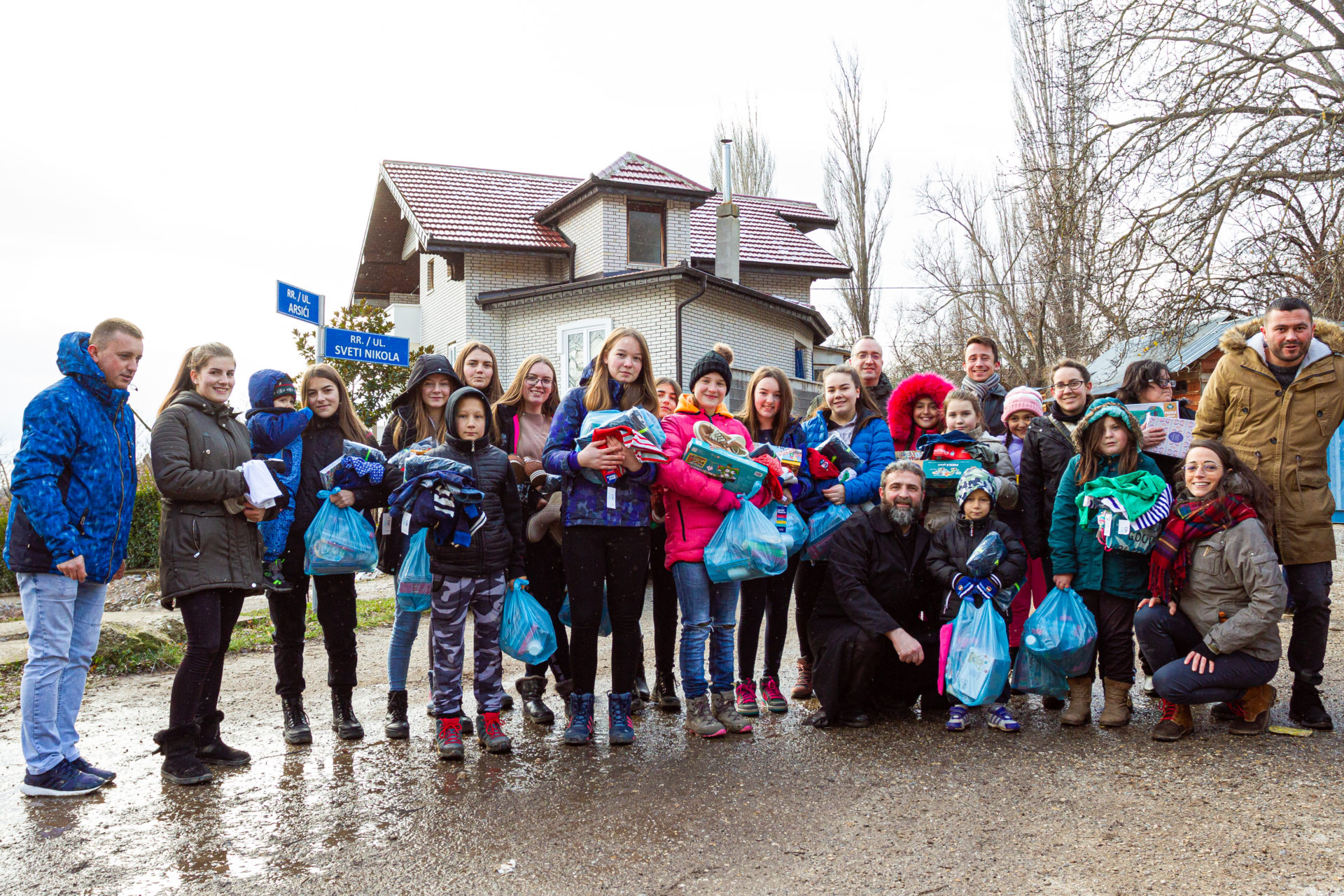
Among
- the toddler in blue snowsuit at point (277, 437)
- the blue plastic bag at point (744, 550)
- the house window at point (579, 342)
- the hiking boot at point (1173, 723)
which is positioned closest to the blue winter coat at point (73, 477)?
the toddler in blue snowsuit at point (277, 437)

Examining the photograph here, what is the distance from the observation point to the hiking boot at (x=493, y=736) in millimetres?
4301

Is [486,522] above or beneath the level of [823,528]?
above

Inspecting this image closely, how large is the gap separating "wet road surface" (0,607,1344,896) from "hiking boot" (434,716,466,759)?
0.06m

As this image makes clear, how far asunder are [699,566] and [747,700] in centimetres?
97

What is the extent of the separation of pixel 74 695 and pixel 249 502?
1.13 metres

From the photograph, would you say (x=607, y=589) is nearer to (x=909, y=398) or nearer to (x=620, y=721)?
(x=620, y=721)

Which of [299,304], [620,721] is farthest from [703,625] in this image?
[299,304]

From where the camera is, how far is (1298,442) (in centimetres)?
462

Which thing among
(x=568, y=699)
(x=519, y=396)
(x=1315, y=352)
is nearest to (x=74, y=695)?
(x=568, y=699)

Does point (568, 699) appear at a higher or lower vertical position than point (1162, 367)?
lower

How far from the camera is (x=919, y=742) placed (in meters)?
4.39

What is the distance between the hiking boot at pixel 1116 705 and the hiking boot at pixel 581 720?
8.55ft

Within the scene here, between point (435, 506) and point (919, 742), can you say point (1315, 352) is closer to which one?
point (919, 742)

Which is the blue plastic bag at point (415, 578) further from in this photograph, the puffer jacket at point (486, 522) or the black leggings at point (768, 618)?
the black leggings at point (768, 618)
